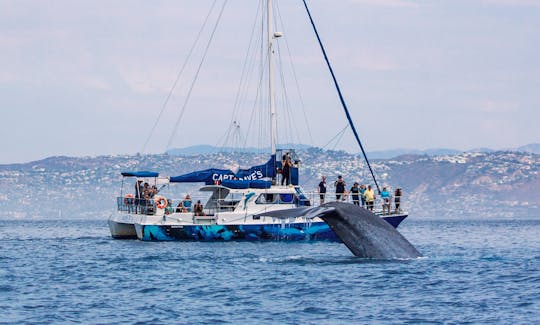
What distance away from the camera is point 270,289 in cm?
2747

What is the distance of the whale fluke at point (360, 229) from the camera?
27.2m

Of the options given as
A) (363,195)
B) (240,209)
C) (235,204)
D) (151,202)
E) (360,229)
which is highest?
(363,195)

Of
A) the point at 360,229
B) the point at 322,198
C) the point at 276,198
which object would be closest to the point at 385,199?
the point at 322,198

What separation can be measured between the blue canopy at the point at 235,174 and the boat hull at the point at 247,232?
335cm

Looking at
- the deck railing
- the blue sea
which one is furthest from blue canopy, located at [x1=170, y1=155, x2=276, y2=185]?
the blue sea

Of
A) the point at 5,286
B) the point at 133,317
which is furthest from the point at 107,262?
the point at 133,317

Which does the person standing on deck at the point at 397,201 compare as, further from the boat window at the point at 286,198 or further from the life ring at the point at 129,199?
the life ring at the point at 129,199

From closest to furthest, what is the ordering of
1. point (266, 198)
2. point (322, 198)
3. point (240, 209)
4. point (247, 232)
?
point (247, 232), point (240, 209), point (266, 198), point (322, 198)

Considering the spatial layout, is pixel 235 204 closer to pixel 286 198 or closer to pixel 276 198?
pixel 276 198

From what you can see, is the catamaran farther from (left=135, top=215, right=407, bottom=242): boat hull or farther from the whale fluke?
the whale fluke

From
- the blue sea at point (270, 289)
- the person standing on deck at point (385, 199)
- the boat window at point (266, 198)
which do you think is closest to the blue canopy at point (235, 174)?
the boat window at point (266, 198)

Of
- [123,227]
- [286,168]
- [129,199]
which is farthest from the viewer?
[123,227]

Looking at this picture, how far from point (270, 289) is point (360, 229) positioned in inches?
112

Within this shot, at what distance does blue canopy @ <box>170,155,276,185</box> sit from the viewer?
51.1 m
